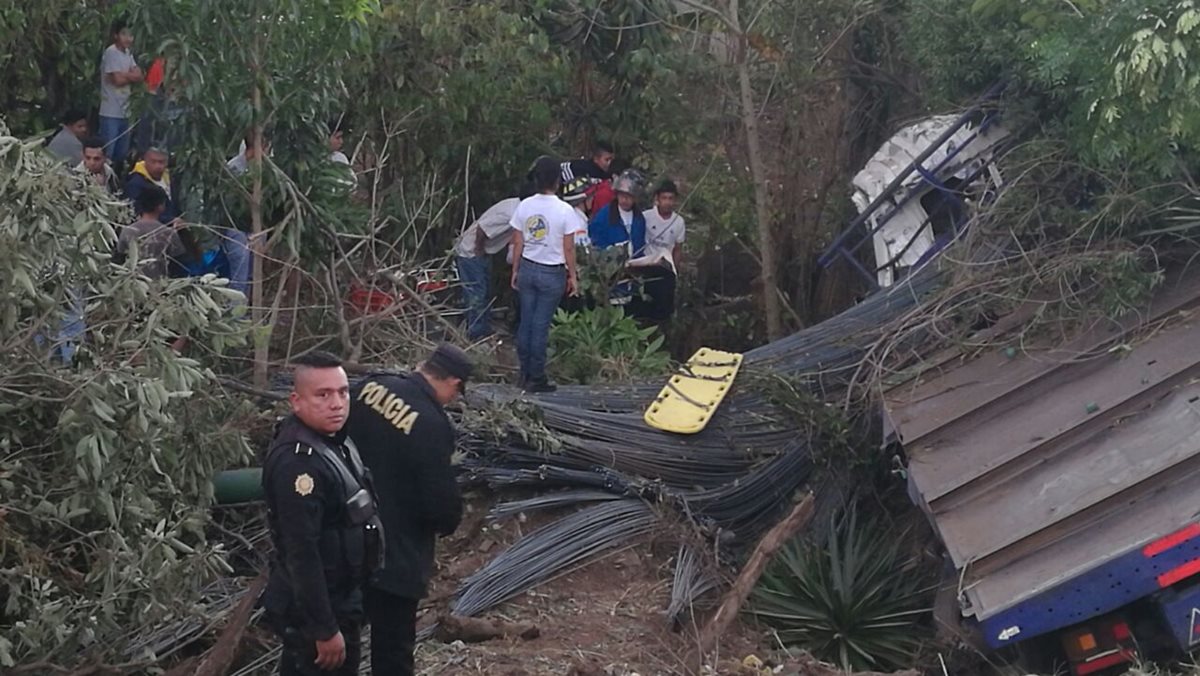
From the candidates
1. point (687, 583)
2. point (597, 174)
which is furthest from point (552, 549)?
point (597, 174)

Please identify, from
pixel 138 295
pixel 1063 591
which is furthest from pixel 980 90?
pixel 138 295

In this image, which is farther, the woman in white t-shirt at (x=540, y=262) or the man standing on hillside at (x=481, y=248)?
the man standing on hillside at (x=481, y=248)

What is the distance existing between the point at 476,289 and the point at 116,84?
280cm

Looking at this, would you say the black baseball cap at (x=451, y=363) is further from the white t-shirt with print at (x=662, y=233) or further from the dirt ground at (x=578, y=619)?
the white t-shirt with print at (x=662, y=233)

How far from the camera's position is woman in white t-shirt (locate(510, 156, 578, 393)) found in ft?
29.7

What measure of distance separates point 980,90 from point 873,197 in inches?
39.8

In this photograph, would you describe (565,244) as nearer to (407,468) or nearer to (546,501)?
(546,501)

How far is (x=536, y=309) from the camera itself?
9.15 metres

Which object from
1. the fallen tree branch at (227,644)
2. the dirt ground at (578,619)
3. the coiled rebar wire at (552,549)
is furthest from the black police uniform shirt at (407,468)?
the coiled rebar wire at (552,549)

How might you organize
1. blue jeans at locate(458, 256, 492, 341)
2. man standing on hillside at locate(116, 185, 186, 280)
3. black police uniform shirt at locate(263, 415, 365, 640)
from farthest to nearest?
blue jeans at locate(458, 256, 492, 341)
man standing on hillside at locate(116, 185, 186, 280)
black police uniform shirt at locate(263, 415, 365, 640)

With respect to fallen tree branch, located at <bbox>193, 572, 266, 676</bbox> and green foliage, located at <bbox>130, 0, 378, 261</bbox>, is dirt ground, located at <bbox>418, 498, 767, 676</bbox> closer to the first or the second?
fallen tree branch, located at <bbox>193, 572, 266, 676</bbox>

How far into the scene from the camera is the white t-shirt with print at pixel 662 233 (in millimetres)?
11375

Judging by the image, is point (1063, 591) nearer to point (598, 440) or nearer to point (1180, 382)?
point (1180, 382)

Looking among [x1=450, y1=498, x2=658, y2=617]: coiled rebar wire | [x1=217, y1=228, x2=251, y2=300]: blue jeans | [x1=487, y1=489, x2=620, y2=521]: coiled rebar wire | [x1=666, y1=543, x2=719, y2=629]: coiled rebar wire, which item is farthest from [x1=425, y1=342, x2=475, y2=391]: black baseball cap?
[x1=217, y1=228, x2=251, y2=300]: blue jeans
